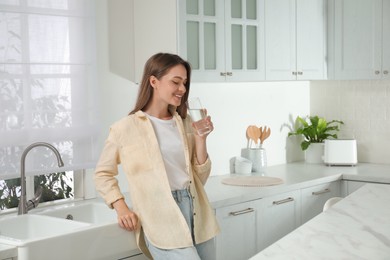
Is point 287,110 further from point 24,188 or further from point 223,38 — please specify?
point 24,188

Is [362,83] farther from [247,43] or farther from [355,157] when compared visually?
[247,43]

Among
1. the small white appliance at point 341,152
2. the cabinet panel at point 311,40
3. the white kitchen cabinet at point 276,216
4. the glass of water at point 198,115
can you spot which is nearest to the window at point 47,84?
the glass of water at point 198,115

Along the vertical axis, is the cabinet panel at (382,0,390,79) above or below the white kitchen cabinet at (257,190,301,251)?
above

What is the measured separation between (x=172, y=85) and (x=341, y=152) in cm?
244

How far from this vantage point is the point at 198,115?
110 inches

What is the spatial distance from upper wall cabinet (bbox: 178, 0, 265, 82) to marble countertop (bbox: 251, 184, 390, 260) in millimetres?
1356

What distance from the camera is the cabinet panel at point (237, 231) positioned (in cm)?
377

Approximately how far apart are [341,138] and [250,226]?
1.78 m

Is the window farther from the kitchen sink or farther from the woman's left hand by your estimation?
the woman's left hand

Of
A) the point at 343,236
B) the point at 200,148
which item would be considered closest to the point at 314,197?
the point at 200,148

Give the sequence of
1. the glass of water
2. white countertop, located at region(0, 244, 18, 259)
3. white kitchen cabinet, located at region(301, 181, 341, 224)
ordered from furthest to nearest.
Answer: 1. white kitchen cabinet, located at region(301, 181, 341, 224)
2. the glass of water
3. white countertop, located at region(0, 244, 18, 259)

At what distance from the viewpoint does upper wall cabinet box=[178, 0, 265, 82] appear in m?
3.88

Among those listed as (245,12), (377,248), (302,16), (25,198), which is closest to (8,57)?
(25,198)

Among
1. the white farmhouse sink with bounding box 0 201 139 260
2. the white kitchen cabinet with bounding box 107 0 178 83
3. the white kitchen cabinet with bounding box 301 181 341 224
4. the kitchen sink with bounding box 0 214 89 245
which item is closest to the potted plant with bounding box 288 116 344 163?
the white kitchen cabinet with bounding box 301 181 341 224
